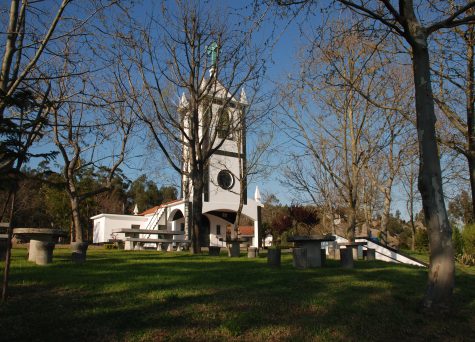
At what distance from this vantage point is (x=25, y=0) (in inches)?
292

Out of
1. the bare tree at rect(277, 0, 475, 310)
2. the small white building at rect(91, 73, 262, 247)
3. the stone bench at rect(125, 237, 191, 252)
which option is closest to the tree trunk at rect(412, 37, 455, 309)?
the bare tree at rect(277, 0, 475, 310)

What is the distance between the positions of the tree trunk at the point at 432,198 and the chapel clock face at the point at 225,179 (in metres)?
27.4

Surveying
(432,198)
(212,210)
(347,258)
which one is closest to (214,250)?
(347,258)

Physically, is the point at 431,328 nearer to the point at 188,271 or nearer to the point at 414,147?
the point at 188,271

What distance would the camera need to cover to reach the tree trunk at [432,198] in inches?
Answer: 215

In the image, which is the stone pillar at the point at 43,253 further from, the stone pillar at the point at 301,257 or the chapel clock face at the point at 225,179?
the chapel clock face at the point at 225,179

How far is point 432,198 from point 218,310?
10.3 feet

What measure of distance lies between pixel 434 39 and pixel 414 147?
669 cm

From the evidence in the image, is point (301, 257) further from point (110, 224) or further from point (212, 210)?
point (110, 224)

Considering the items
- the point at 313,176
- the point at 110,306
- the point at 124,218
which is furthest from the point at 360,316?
the point at 124,218

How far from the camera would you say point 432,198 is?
565 centimetres

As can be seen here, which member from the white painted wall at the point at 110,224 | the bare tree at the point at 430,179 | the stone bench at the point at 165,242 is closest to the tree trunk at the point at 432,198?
the bare tree at the point at 430,179

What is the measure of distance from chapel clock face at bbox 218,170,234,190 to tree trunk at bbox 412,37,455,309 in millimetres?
27402

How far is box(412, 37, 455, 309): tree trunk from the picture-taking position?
17.9 feet
